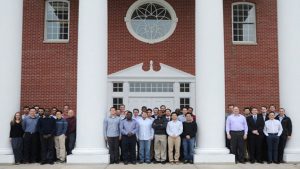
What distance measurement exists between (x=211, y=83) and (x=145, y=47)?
6.98 metres

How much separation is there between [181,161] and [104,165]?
8.75 feet

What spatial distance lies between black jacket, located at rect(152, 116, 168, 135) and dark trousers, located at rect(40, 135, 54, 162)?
A: 3424 mm

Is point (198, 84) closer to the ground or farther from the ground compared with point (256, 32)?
closer to the ground

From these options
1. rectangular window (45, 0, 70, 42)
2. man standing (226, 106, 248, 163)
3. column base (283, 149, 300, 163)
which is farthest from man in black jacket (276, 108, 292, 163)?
rectangular window (45, 0, 70, 42)

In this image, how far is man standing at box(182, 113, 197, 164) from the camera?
588 inches

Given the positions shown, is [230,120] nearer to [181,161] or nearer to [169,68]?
[181,161]

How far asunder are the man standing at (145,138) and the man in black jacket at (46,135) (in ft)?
9.43

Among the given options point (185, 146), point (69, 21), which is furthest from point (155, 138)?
point (69, 21)

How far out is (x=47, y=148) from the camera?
15.0m

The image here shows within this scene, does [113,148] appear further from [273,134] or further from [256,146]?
[273,134]

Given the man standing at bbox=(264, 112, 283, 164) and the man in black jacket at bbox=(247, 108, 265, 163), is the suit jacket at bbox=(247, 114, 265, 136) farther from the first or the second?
the man standing at bbox=(264, 112, 283, 164)

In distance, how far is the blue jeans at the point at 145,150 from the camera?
14977 millimetres

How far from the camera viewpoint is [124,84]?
21016 millimetres

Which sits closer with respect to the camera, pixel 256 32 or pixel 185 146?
pixel 185 146
